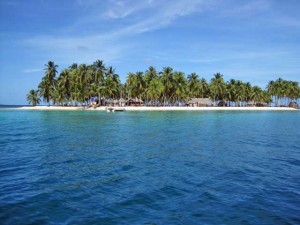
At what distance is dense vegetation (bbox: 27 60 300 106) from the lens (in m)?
102

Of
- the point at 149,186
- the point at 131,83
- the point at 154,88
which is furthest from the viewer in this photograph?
the point at 131,83

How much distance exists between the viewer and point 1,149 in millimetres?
20391

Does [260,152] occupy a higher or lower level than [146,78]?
lower

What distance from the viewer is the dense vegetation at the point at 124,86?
102m

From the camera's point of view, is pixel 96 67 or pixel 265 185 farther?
pixel 96 67

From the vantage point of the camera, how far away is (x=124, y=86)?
114m

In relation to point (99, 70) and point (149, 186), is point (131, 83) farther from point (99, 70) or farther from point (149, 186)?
point (149, 186)

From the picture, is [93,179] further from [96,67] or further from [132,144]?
[96,67]

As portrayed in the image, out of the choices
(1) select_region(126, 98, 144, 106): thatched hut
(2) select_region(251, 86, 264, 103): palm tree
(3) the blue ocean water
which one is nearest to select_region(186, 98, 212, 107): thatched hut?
(1) select_region(126, 98, 144, 106): thatched hut

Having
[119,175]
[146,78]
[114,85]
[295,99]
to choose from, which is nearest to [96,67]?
[114,85]

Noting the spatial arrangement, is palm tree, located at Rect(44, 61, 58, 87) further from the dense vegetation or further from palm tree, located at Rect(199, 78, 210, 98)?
palm tree, located at Rect(199, 78, 210, 98)

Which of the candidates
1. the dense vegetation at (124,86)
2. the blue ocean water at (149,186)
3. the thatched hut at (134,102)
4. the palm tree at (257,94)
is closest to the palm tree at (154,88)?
the dense vegetation at (124,86)

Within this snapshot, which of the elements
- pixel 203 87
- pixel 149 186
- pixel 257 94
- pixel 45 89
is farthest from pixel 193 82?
pixel 149 186

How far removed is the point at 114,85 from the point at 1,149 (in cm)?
7976
